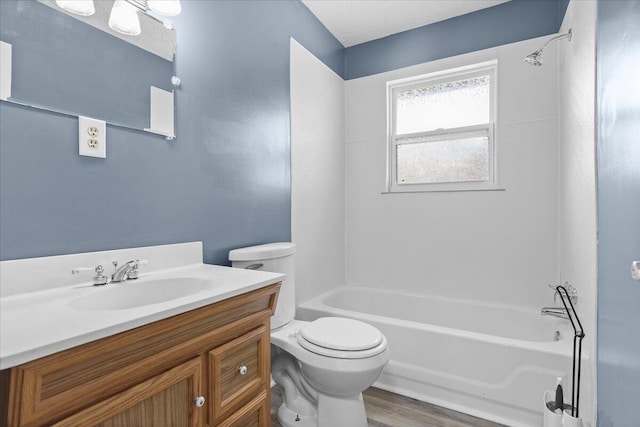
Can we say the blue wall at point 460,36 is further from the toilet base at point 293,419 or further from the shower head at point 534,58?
the toilet base at point 293,419

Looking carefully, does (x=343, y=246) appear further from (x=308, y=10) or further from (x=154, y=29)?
(x=154, y=29)

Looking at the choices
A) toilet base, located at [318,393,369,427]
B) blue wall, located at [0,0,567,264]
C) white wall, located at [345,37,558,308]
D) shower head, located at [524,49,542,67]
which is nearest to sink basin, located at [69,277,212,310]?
blue wall, located at [0,0,567,264]

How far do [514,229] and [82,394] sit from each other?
2568mm

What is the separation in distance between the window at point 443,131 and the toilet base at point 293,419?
1.84 meters

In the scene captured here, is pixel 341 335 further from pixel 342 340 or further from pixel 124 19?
pixel 124 19

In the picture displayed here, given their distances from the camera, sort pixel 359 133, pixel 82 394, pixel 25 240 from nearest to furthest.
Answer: pixel 82 394, pixel 25 240, pixel 359 133

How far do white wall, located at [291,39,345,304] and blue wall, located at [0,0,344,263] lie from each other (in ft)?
0.42

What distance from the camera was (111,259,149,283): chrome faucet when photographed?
1.21 metres

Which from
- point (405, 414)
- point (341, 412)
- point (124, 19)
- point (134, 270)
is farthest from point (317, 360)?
point (124, 19)

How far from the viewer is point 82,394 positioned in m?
0.73

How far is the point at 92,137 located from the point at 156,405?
93cm

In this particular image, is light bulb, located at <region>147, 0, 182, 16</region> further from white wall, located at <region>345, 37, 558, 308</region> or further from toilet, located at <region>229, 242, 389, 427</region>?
white wall, located at <region>345, 37, 558, 308</region>

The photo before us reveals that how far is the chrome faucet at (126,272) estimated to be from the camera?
3.96 feet

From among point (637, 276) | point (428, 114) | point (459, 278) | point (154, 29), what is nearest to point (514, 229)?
point (459, 278)
